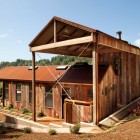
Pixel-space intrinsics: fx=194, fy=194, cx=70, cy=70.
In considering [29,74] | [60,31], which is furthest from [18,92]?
[60,31]

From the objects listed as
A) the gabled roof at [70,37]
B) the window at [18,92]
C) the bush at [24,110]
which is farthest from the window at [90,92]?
the window at [18,92]

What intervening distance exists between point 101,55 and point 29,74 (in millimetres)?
8373

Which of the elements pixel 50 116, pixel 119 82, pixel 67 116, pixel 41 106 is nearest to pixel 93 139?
pixel 67 116

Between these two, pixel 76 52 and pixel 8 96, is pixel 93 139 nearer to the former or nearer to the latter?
pixel 76 52

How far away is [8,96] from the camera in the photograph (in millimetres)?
22375

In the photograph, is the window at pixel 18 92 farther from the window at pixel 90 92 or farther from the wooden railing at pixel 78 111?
the window at pixel 90 92

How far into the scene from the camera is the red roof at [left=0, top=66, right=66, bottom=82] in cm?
1758

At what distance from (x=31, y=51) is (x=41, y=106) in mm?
5978

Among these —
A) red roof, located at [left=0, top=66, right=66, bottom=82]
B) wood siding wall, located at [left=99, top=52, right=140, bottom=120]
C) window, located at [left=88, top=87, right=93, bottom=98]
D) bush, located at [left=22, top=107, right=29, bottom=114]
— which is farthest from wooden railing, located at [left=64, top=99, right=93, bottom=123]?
bush, located at [left=22, top=107, right=29, bottom=114]

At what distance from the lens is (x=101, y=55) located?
1633 cm

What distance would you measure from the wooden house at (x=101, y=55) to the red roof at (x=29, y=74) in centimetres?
264

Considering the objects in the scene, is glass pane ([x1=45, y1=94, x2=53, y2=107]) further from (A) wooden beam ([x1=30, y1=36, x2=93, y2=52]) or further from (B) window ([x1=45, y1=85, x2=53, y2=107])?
(A) wooden beam ([x1=30, y1=36, x2=93, y2=52])

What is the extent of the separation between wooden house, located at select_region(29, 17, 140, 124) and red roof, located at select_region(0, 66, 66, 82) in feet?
8.65

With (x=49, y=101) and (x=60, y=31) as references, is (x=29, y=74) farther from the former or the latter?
(x=60, y=31)
